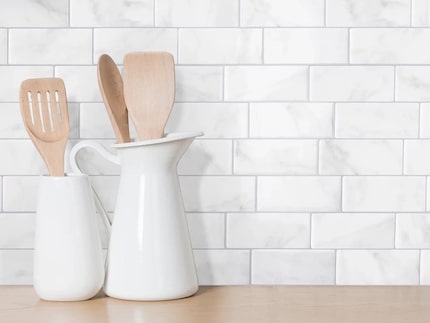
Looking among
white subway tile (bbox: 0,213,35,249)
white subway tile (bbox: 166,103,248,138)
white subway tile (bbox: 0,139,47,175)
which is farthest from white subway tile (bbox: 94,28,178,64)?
white subway tile (bbox: 0,213,35,249)

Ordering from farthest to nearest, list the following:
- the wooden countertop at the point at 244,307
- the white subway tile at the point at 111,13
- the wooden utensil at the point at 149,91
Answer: the white subway tile at the point at 111,13 → the wooden utensil at the point at 149,91 → the wooden countertop at the point at 244,307

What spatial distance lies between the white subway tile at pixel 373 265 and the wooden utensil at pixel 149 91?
0.43 m

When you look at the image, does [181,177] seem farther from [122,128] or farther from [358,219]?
[358,219]

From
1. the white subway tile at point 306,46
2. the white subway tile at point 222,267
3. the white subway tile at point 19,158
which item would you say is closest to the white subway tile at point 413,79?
the white subway tile at point 306,46

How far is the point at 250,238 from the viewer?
1.29m

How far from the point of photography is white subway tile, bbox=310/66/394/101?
1293 mm

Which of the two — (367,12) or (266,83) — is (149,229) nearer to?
(266,83)

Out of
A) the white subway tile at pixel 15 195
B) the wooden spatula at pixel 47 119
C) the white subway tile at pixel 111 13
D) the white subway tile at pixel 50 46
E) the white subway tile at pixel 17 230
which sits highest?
the white subway tile at pixel 111 13

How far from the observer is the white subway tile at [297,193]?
129 centimetres

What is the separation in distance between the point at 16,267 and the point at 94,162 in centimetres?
24

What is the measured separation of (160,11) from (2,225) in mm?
492

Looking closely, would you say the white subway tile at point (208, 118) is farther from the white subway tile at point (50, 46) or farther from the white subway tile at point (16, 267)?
the white subway tile at point (16, 267)

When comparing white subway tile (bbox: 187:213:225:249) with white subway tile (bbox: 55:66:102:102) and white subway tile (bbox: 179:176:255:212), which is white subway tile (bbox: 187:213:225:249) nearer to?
white subway tile (bbox: 179:176:255:212)

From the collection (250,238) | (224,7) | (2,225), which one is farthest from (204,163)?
(2,225)
